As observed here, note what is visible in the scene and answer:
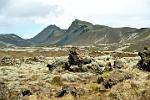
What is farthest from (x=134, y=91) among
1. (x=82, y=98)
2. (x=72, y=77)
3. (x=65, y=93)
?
(x=72, y=77)

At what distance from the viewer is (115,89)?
29.4 meters

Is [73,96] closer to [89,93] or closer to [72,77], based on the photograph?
[89,93]

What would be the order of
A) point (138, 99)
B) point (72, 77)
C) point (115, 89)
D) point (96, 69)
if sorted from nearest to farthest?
point (138, 99) < point (115, 89) < point (72, 77) < point (96, 69)

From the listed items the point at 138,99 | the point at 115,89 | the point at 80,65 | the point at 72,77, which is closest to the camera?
the point at 138,99

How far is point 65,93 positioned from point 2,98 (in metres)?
5.31

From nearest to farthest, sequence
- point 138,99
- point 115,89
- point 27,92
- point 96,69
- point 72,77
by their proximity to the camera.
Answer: point 138,99 < point 115,89 < point 27,92 < point 72,77 < point 96,69

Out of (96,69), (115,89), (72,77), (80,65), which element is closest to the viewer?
(115,89)

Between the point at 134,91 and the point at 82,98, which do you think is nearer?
the point at 134,91

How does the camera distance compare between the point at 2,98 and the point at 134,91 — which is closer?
the point at 134,91

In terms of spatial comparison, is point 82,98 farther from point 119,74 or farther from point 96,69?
point 96,69

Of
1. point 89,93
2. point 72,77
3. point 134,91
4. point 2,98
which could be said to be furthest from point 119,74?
point 72,77

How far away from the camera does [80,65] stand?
62438 mm

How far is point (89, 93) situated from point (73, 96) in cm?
158

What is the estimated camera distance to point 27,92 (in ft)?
108
